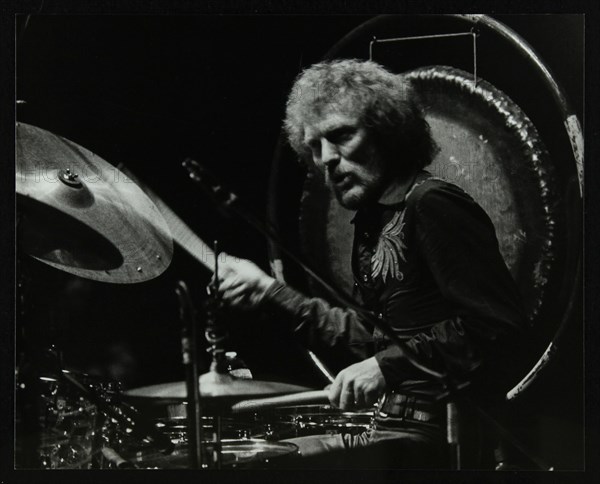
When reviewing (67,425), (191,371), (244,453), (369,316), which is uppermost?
(369,316)

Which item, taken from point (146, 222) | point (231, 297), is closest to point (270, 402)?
point (231, 297)

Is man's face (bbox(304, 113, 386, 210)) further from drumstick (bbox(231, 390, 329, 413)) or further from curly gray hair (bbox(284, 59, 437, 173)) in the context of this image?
drumstick (bbox(231, 390, 329, 413))

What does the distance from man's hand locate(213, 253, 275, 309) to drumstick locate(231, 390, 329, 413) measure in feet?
0.85

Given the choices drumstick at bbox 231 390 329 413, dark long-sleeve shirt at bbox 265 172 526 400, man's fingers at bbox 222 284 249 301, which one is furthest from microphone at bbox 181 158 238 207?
drumstick at bbox 231 390 329 413

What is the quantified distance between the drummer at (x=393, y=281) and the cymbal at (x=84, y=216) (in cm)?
24

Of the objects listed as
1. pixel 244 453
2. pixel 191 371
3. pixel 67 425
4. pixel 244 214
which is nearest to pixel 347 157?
pixel 244 214

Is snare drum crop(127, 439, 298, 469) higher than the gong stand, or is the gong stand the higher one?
the gong stand

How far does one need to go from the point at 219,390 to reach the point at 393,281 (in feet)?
1.80

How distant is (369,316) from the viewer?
6.84ft

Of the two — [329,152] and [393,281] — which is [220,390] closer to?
[393,281]

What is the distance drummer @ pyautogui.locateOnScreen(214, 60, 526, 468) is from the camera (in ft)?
6.75

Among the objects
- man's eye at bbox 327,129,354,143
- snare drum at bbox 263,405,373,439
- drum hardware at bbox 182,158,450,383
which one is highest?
man's eye at bbox 327,129,354,143

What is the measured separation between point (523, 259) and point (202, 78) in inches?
39.3

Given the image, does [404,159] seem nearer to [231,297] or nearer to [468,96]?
[468,96]
